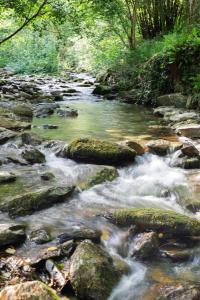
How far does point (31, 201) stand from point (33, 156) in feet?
6.69

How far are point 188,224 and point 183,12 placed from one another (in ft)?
48.6

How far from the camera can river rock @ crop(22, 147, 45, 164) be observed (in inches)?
249

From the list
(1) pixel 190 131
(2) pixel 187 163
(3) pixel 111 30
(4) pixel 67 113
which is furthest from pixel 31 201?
(3) pixel 111 30

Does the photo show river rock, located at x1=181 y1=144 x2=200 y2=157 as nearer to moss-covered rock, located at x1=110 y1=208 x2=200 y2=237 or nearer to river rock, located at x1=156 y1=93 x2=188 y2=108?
moss-covered rock, located at x1=110 y1=208 x2=200 y2=237

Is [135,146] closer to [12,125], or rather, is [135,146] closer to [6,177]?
[6,177]

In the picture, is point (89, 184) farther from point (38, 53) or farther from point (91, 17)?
point (38, 53)

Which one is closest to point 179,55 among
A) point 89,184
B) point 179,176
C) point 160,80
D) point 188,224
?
point 160,80

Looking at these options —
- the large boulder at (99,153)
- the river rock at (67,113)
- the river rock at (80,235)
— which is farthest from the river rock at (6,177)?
the river rock at (67,113)

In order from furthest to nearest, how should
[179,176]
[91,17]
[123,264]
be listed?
[91,17] < [179,176] < [123,264]

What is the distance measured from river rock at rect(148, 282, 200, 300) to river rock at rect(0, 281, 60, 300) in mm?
845

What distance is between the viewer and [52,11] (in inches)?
429

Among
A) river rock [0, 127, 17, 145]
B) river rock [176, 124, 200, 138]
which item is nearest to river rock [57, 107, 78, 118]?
river rock [0, 127, 17, 145]

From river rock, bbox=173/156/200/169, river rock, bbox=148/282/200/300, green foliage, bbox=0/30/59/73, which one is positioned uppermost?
green foliage, bbox=0/30/59/73

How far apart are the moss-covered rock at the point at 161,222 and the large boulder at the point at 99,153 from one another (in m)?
2.08
